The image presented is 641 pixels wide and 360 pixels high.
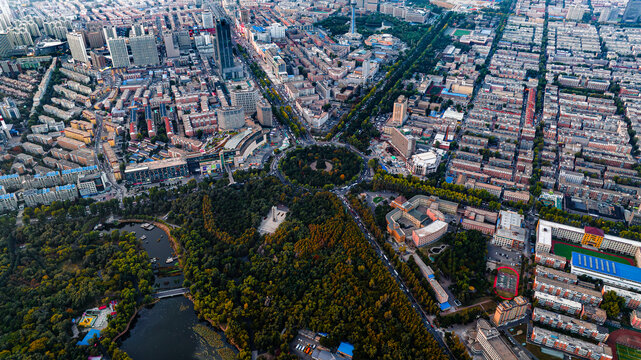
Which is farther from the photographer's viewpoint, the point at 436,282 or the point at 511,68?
the point at 511,68

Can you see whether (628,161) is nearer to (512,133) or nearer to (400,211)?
(512,133)

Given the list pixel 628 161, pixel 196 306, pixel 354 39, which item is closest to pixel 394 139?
pixel 628 161

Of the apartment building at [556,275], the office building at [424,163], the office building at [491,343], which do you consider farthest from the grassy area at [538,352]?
the office building at [424,163]

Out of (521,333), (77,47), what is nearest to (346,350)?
(521,333)

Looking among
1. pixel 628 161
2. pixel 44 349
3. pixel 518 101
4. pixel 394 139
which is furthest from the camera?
pixel 518 101

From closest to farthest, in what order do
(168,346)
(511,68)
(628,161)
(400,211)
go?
(168,346)
(400,211)
(628,161)
(511,68)

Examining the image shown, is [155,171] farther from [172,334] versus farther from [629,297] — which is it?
[629,297]
